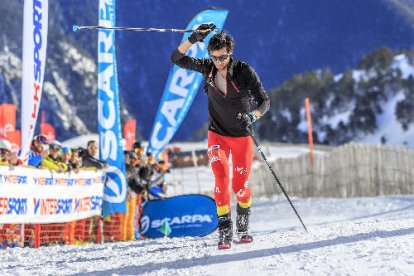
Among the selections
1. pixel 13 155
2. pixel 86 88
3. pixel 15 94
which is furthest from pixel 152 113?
pixel 13 155

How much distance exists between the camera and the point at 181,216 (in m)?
A: 10.8

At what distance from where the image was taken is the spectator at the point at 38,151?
9.34 meters

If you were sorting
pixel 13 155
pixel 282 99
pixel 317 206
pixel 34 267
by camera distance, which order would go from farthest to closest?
pixel 282 99
pixel 317 206
pixel 13 155
pixel 34 267

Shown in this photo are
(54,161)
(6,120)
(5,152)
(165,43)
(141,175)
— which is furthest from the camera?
(165,43)

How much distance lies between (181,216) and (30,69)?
331cm

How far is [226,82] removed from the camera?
575cm

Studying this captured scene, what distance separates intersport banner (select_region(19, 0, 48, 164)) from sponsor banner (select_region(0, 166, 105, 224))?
0.45 meters

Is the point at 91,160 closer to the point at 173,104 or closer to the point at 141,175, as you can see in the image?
the point at 141,175

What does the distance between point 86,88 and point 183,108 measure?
89.3 metres

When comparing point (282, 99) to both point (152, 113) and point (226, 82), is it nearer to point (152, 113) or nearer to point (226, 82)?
point (152, 113)

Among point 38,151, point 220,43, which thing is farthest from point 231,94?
point 38,151

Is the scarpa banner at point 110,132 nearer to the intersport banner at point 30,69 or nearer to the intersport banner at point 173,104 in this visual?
the intersport banner at point 30,69

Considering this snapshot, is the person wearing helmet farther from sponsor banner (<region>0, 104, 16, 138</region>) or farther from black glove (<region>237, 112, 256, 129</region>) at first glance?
sponsor banner (<region>0, 104, 16, 138</region>)

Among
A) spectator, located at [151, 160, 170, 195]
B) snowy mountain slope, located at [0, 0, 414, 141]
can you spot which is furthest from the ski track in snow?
snowy mountain slope, located at [0, 0, 414, 141]
